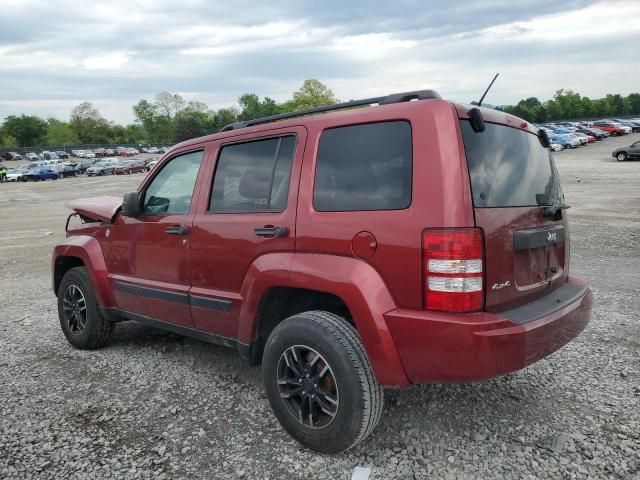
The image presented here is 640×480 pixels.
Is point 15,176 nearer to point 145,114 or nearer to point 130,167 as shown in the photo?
point 130,167

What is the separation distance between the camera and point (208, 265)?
3639 mm

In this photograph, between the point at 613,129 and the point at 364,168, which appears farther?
the point at 613,129

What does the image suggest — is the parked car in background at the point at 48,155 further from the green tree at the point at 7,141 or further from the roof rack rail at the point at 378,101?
the roof rack rail at the point at 378,101

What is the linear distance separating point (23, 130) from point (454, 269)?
128m

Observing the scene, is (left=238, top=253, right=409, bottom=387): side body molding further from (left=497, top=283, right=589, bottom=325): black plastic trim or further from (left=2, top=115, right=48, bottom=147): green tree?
(left=2, top=115, right=48, bottom=147): green tree

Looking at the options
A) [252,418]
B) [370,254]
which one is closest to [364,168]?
[370,254]

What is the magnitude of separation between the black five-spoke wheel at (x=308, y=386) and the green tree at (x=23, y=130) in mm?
126049

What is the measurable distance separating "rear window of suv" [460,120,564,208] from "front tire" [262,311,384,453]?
1.02 metres

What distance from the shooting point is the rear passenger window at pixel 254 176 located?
10.9 ft

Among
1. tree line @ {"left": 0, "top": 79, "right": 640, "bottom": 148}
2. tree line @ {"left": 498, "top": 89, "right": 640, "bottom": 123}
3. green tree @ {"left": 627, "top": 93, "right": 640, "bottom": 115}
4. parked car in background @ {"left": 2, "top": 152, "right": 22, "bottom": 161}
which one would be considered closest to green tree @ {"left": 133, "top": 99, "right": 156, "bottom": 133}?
tree line @ {"left": 0, "top": 79, "right": 640, "bottom": 148}

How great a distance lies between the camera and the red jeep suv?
2.62 meters

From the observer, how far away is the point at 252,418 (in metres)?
3.50

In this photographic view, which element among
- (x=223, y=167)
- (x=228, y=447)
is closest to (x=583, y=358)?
(x=228, y=447)

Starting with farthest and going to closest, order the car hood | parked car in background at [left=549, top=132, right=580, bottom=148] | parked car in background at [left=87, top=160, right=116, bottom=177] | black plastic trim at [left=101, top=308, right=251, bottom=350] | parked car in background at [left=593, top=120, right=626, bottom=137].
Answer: parked car in background at [left=593, top=120, right=626, bottom=137] < parked car in background at [left=87, top=160, right=116, bottom=177] < parked car in background at [left=549, top=132, right=580, bottom=148] < the car hood < black plastic trim at [left=101, top=308, right=251, bottom=350]
